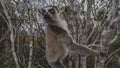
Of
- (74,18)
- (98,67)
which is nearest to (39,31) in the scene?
(74,18)

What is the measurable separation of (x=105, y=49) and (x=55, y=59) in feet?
9.25

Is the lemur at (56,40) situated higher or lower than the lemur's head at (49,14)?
lower

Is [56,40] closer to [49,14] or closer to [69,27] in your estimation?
[49,14]

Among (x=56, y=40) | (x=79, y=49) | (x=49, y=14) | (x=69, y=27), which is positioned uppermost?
(x=49, y=14)

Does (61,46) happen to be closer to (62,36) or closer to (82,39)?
(62,36)

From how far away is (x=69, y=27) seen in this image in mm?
9438

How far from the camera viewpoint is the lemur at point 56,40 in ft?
23.4

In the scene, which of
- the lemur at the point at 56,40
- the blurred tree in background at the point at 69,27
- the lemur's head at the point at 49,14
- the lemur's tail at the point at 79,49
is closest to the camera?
the lemur's tail at the point at 79,49

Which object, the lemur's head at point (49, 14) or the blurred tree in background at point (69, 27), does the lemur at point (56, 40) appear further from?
the blurred tree in background at point (69, 27)

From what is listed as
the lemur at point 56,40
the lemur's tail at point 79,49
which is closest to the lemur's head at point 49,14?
the lemur at point 56,40

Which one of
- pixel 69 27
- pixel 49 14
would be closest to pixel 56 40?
pixel 49 14

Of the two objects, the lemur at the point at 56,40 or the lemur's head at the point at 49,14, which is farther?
the lemur at the point at 56,40

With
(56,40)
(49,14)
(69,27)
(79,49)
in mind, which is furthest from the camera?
(69,27)

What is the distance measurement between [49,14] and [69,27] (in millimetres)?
2364
